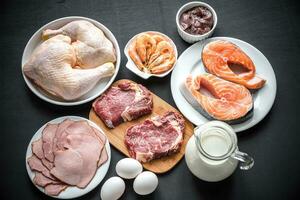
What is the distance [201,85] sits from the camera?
5.52 feet

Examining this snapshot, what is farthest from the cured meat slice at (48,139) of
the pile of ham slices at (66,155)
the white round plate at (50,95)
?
the white round plate at (50,95)

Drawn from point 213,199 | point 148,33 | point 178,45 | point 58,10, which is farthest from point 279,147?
point 58,10

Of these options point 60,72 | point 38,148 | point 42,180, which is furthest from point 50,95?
point 42,180

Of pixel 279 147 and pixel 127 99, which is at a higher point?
pixel 127 99

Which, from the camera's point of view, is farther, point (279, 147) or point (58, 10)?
point (58, 10)

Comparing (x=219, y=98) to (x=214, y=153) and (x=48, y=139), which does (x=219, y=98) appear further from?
(x=48, y=139)

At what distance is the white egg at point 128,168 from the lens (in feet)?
4.88

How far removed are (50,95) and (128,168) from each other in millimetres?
460

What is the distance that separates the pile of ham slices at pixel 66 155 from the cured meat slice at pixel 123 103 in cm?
8

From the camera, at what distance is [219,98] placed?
1629 mm

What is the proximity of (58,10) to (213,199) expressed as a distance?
3.50 ft

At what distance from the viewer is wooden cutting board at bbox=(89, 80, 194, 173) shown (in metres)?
1.58

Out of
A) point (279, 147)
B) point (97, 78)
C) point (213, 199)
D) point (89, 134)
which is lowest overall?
point (213, 199)

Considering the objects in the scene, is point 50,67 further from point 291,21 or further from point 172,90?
point 291,21
